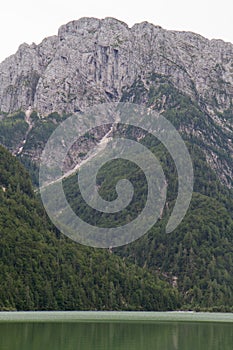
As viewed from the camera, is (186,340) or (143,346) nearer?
(143,346)

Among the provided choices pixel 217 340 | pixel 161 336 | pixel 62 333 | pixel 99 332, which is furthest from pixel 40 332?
pixel 217 340

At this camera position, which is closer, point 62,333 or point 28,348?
point 28,348

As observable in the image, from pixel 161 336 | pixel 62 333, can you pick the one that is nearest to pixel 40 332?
pixel 62 333

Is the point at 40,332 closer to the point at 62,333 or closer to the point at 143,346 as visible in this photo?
the point at 62,333

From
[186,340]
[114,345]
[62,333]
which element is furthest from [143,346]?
[62,333]

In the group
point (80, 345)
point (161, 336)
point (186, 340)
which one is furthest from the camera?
point (161, 336)

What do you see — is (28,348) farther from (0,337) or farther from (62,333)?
(62,333)

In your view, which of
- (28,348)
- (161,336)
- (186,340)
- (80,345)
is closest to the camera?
(28,348)

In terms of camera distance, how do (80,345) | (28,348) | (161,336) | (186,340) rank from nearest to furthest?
1. (28,348)
2. (80,345)
3. (186,340)
4. (161,336)
